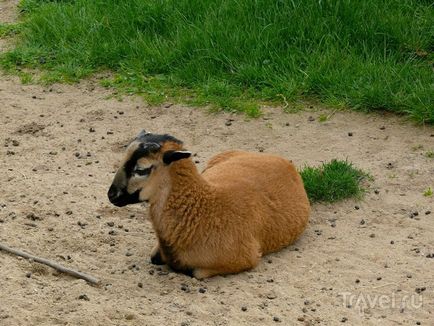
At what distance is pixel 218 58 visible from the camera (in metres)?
10.9

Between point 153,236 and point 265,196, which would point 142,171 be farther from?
point 265,196

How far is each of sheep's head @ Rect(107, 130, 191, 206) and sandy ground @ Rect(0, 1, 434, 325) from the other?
569 mm

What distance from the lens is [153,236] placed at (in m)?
7.95

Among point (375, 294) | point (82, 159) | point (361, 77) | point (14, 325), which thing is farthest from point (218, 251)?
point (361, 77)

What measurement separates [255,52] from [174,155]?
4014 millimetres

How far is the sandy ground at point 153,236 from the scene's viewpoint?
6.59 m

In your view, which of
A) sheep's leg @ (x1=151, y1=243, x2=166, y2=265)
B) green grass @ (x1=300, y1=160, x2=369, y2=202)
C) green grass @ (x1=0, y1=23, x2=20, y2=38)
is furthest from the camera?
green grass @ (x1=0, y1=23, x2=20, y2=38)

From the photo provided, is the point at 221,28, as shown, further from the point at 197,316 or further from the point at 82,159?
the point at 197,316

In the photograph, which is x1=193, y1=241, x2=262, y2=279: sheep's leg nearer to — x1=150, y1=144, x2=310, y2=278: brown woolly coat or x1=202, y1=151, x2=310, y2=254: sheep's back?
x1=150, y1=144, x2=310, y2=278: brown woolly coat

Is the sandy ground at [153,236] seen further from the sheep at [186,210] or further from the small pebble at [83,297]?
the sheep at [186,210]

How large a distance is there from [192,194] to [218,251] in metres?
0.47

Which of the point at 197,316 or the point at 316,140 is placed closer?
the point at 197,316

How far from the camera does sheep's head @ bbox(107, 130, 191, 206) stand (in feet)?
23.3

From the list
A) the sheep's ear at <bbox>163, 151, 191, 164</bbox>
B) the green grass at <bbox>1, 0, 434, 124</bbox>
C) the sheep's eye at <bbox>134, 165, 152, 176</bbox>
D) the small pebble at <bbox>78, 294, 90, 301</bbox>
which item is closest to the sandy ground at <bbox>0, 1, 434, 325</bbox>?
the small pebble at <bbox>78, 294, 90, 301</bbox>
